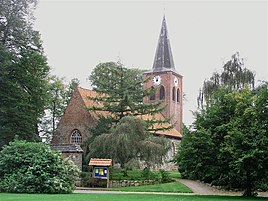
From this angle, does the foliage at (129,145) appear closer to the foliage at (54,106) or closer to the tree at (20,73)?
the tree at (20,73)

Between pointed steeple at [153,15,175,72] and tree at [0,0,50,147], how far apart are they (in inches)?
1127

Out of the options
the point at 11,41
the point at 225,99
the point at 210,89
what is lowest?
the point at 225,99

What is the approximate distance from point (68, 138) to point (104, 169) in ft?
53.9

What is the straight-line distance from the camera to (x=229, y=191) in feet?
91.1

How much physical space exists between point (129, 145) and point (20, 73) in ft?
34.4

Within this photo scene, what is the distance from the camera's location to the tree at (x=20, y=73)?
33750mm

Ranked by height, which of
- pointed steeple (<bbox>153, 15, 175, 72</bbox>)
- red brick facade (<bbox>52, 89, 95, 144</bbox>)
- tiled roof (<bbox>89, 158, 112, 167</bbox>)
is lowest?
tiled roof (<bbox>89, 158, 112, 167</bbox>)

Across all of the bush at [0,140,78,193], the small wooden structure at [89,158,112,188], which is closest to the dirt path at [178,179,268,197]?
the small wooden structure at [89,158,112,188]

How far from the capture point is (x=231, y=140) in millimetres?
21922

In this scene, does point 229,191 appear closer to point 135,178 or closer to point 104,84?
point 135,178

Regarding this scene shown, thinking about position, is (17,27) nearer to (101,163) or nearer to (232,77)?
(101,163)

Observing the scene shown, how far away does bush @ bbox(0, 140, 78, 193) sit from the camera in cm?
2366

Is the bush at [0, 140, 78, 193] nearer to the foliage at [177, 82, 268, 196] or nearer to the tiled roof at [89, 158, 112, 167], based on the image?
the tiled roof at [89, 158, 112, 167]

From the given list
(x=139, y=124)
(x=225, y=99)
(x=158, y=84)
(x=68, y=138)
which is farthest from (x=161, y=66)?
(x=225, y=99)
